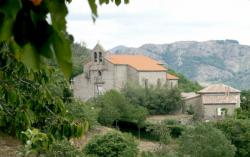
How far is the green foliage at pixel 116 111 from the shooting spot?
43688 mm

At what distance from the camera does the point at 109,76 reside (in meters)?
62.0

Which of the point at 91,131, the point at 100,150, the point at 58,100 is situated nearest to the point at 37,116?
the point at 58,100

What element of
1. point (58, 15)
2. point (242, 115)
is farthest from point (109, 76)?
point (58, 15)

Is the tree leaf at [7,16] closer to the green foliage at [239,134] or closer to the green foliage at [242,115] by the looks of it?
the green foliage at [239,134]

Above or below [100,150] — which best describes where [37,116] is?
above

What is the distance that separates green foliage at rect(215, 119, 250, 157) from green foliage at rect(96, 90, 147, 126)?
8810mm

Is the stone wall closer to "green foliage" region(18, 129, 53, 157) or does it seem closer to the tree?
"green foliage" region(18, 129, 53, 157)

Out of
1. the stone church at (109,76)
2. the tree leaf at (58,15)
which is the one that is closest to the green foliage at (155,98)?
the stone church at (109,76)

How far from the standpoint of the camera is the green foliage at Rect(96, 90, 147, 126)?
43688 mm

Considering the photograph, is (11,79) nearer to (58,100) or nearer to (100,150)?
(58,100)

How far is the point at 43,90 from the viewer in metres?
6.46

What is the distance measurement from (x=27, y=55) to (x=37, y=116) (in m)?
5.61

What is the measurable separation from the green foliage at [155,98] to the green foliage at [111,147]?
2264cm

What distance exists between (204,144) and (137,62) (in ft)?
120
